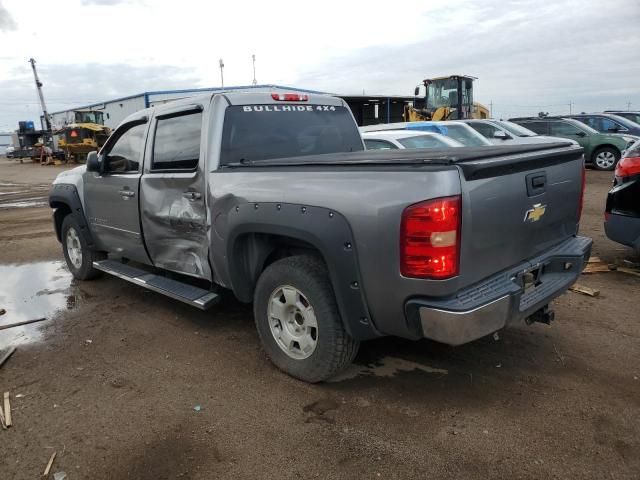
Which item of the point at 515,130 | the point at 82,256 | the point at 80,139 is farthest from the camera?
the point at 80,139

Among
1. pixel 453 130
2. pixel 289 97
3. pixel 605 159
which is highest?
pixel 289 97

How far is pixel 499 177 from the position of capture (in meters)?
2.69

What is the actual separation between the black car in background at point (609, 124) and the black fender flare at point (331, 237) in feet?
54.8

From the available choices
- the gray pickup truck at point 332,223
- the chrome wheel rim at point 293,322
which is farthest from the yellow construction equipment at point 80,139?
the chrome wheel rim at point 293,322

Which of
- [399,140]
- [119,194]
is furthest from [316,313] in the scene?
[399,140]

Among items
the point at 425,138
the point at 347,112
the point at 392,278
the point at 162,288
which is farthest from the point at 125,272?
the point at 425,138

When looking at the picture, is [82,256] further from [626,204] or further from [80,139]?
[80,139]

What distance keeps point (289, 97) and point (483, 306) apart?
2.66 metres

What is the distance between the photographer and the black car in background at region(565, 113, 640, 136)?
1620 cm

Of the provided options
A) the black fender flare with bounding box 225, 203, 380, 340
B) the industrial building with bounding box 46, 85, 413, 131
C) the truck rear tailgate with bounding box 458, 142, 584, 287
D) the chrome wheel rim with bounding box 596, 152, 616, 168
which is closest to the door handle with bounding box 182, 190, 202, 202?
the black fender flare with bounding box 225, 203, 380, 340

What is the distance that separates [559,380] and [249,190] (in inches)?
94.7

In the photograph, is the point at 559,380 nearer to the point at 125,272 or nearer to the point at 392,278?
the point at 392,278

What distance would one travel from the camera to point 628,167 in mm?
5000

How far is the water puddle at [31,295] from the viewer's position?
14.7 ft
